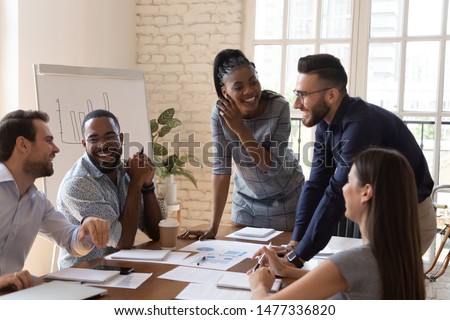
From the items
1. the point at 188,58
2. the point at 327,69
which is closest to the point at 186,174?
the point at 188,58

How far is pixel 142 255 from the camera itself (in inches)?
73.0

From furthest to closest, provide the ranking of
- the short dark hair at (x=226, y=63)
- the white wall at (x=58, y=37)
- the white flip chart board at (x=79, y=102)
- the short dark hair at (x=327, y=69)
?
1. the white wall at (x=58, y=37)
2. the white flip chart board at (x=79, y=102)
3. the short dark hair at (x=226, y=63)
4. the short dark hair at (x=327, y=69)

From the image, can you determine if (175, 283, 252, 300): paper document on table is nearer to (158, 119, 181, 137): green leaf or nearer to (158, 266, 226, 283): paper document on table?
(158, 266, 226, 283): paper document on table

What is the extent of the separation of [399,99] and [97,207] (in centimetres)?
273

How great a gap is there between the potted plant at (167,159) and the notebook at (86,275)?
2.58 meters

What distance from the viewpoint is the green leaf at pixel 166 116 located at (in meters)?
4.25

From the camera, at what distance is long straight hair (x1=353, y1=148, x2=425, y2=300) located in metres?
1.19

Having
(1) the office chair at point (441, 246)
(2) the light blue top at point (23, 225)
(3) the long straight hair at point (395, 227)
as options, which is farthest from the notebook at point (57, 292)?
(1) the office chair at point (441, 246)

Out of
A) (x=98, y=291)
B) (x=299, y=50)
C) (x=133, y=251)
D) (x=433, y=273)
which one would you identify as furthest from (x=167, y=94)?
(x=98, y=291)

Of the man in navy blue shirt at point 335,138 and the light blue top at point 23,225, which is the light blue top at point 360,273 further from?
the light blue top at point 23,225

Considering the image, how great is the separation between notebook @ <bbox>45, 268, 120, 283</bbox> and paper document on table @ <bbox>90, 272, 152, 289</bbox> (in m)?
0.01

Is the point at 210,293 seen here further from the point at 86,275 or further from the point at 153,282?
the point at 86,275
